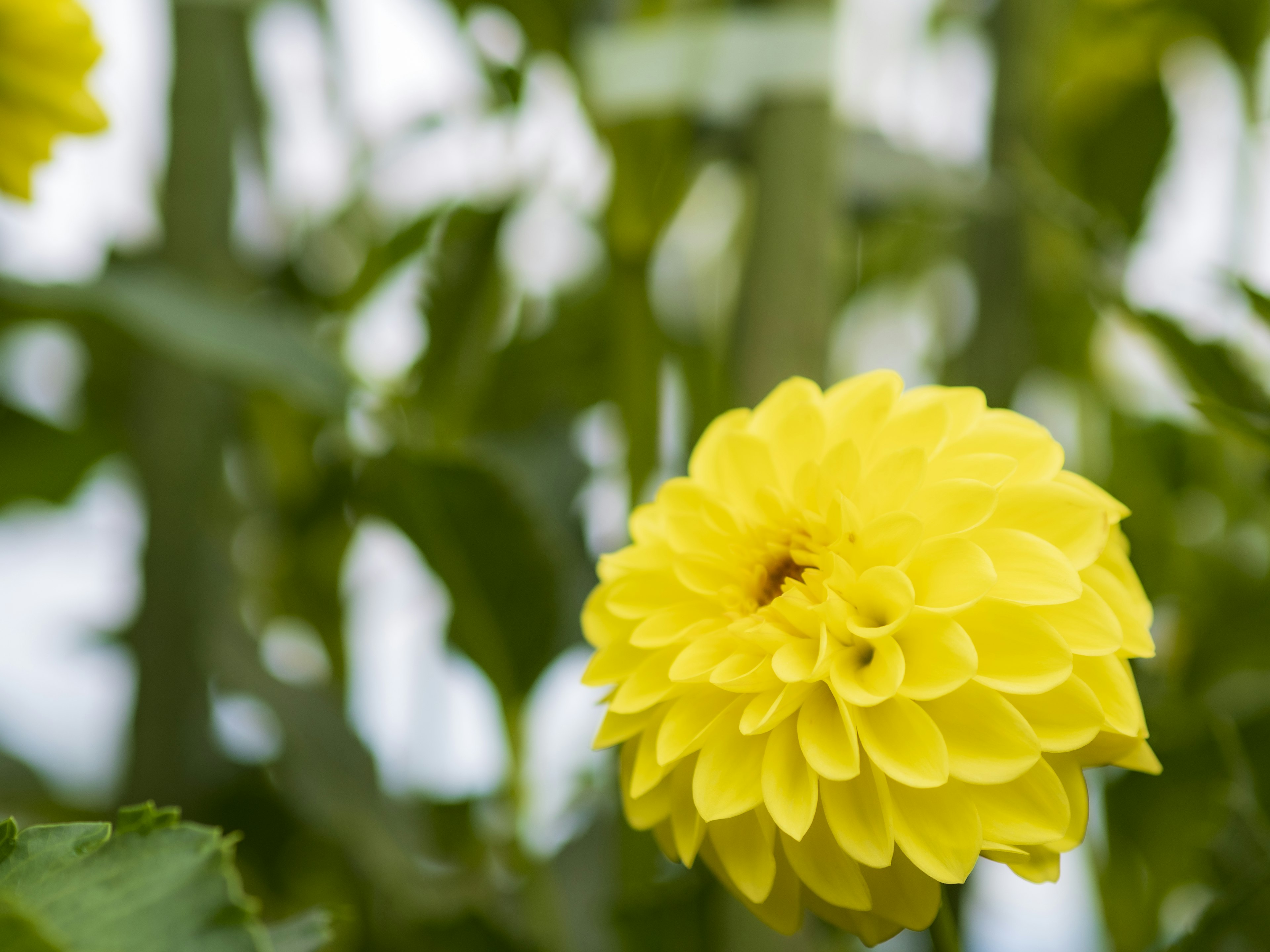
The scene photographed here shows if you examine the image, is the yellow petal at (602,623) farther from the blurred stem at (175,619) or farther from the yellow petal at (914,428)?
the blurred stem at (175,619)

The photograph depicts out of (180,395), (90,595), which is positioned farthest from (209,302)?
(90,595)

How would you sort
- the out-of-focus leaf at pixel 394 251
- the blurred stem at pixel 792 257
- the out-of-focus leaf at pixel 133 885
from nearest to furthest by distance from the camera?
the out-of-focus leaf at pixel 133 885 < the blurred stem at pixel 792 257 < the out-of-focus leaf at pixel 394 251

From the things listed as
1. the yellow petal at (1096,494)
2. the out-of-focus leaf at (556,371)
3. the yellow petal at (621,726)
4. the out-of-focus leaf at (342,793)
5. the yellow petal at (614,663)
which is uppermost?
the yellow petal at (1096,494)

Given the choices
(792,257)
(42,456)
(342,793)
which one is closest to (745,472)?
(792,257)

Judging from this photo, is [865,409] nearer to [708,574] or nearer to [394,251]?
[708,574]

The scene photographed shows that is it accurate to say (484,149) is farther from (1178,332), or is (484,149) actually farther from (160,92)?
(1178,332)

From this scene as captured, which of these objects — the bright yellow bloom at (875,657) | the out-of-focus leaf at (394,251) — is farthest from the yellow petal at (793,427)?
the out-of-focus leaf at (394,251)

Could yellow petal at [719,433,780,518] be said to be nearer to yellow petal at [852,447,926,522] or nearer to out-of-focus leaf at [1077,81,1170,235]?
yellow petal at [852,447,926,522]
